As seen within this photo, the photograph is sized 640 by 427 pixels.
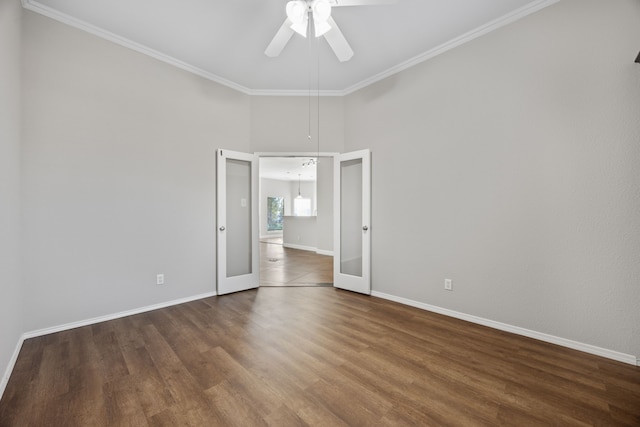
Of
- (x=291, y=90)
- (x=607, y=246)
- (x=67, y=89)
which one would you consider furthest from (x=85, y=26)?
(x=607, y=246)

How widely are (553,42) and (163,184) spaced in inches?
176

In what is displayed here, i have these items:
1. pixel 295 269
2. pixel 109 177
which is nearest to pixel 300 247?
pixel 295 269

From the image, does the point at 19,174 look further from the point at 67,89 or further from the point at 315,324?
the point at 315,324

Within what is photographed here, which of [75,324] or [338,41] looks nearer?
[338,41]

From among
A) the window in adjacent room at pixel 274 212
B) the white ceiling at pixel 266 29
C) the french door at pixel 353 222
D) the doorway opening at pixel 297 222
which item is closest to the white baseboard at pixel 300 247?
the doorway opening at pixel 297 222

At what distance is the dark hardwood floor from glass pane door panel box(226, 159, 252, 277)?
50.7 inches

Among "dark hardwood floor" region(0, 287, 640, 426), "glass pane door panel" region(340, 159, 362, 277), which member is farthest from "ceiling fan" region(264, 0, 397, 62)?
"dark hardwood floor" region(0, 287, 640, 426)

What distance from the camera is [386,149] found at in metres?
3.75

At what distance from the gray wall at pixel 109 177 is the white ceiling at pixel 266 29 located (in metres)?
0.23

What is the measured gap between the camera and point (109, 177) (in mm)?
2914

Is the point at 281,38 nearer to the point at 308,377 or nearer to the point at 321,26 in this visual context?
the point at 321,26

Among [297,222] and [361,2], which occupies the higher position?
[361,2]

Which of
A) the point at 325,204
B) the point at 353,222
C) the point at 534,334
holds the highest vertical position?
the point at 325,204

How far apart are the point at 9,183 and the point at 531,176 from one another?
15.0 ft
